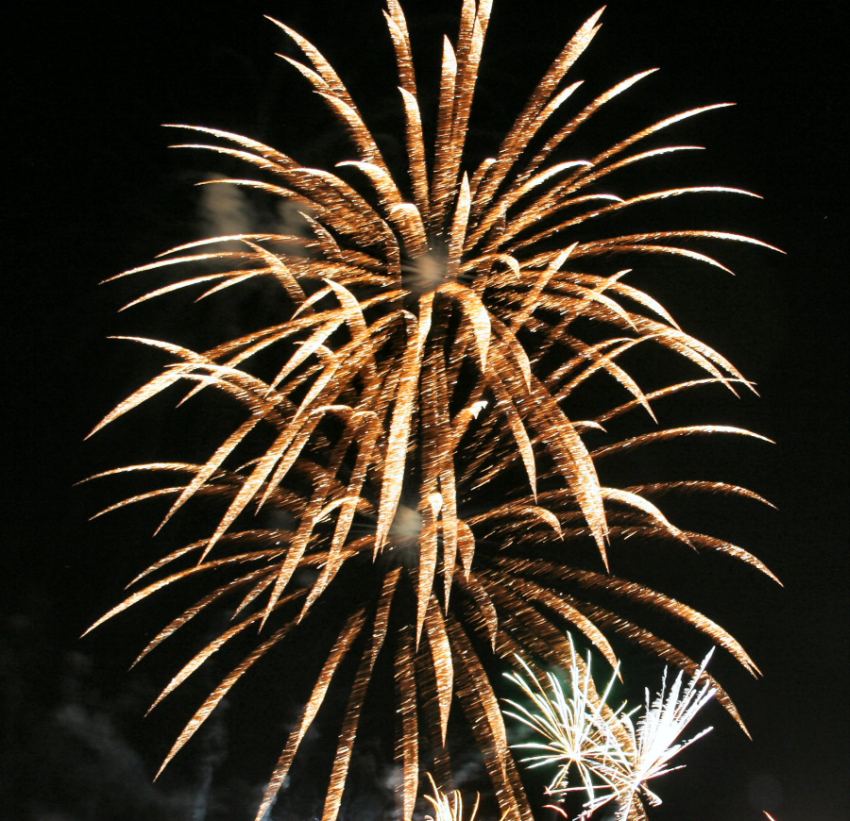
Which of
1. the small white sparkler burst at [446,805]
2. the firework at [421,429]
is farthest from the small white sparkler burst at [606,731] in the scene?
the small white sparkler burst at [446,805]

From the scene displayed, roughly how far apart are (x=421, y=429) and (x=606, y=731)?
1191 mm

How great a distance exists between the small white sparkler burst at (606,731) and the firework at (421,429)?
5.3 inches

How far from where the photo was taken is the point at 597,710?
290cm

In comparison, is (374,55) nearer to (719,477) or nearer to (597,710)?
(719,477)

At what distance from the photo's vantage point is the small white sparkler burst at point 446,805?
3123mm

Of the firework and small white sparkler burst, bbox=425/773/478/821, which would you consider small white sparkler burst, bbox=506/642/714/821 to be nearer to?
the firework

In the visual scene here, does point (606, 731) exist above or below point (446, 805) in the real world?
above

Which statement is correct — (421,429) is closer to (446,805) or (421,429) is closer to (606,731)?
(606,731)

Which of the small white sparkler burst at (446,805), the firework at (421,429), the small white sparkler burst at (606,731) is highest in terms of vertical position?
the firework at (421,429)

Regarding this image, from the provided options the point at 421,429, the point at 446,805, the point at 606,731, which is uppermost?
the point at 421,429

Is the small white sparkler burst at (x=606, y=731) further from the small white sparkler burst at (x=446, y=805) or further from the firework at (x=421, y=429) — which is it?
the small white sparkler burst at (x=446, y=805)

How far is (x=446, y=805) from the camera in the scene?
3.14 m

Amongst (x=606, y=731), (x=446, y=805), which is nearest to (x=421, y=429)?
(x=606, y=731)

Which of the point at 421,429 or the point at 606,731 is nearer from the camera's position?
the point at 606,731
